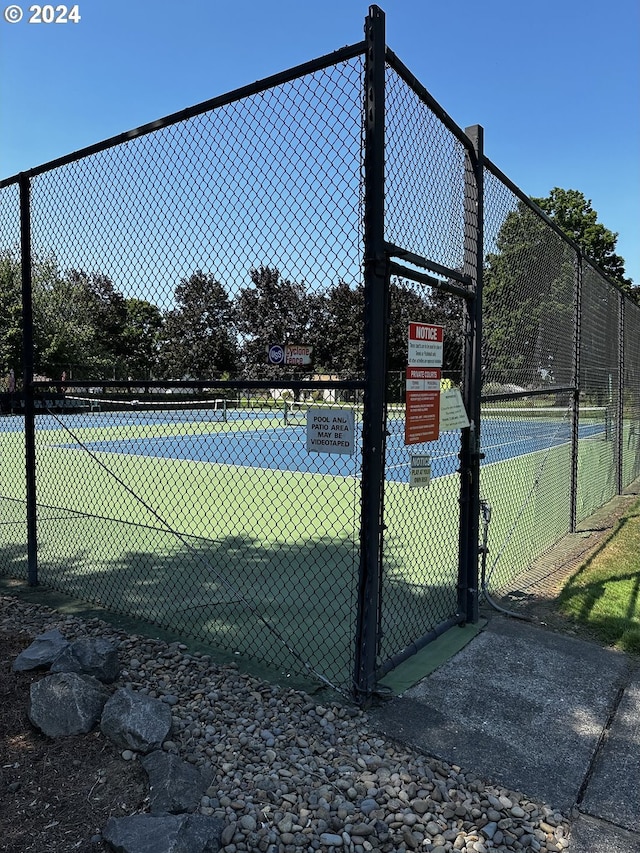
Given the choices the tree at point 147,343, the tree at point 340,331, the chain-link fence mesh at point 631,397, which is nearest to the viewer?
the tree at point 340,331

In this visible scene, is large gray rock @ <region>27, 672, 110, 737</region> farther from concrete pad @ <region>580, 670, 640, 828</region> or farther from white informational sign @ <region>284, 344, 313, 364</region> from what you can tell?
concrete pad @ <region>580, 670, 640, 828</region>

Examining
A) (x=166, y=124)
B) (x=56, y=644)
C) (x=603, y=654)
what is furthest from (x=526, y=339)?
(x=56, y=644)

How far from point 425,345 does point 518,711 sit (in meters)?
1.93

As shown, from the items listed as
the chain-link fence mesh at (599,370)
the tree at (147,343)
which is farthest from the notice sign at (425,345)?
the chain-link fence mesh at (599,370)

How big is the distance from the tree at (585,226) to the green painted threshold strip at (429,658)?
44155mm

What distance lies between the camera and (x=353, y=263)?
9.73 feet

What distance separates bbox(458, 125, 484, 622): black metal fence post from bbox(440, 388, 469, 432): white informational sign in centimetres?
16

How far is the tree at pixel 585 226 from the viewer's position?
43.3 m

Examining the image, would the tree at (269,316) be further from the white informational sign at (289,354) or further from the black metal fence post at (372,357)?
the black metal fence post at (372,357)

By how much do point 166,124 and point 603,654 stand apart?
4.20 metres

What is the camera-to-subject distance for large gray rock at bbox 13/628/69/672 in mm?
3291

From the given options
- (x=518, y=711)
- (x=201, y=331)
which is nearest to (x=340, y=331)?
(x=201, y=331)

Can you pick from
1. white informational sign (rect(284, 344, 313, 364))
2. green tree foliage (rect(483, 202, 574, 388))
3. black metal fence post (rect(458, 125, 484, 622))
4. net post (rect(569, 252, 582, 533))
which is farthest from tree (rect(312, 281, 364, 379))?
net post (rect(569, 252, 582, 533))

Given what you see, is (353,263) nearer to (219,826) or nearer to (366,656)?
(366,656)
